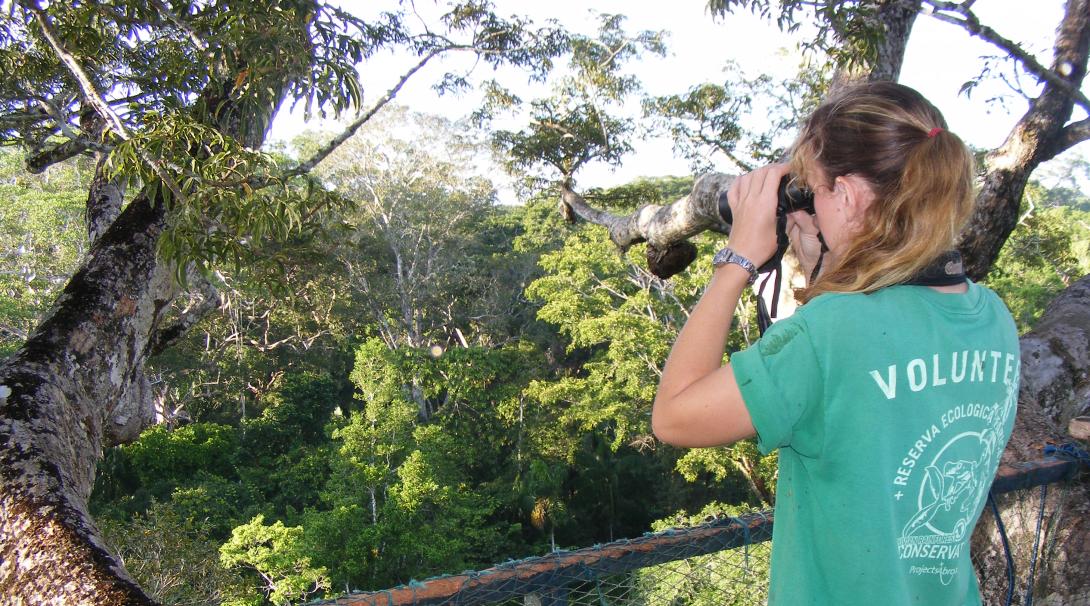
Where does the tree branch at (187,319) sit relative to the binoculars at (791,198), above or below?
above

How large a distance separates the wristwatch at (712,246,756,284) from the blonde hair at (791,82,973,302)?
0.19 feet

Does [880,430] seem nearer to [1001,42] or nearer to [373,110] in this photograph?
[1001,42]

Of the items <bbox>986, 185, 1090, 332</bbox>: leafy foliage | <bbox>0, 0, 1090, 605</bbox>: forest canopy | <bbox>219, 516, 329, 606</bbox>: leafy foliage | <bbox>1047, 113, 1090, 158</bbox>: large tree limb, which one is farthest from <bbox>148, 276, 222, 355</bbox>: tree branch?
<bbox>986, 185, 1090, 332</bbox>: leafy foliage

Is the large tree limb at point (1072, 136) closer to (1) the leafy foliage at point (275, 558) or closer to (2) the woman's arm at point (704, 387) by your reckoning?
(2) the woman's arm at point (704, 387)

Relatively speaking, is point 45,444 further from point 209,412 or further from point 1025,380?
point 209,412

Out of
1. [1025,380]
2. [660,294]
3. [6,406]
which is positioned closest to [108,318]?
[6,406]

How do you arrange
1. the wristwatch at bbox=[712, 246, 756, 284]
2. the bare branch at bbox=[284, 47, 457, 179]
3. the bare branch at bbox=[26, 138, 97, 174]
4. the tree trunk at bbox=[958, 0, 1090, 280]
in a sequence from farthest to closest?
the bare branch at bbox=[284, 47, 457, 179] < the bare branch at bbox=[26, 138, 97, 174] < the tree trunk at bbox=[958, 0, 1090, 280] < the wristwatch at bbox=[712, 246, 756, 284]

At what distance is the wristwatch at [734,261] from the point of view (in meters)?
0.81

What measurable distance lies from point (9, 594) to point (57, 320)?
1115mm

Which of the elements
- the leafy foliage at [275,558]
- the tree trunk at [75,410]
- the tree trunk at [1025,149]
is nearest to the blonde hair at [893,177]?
the tree trunk at [75,410]

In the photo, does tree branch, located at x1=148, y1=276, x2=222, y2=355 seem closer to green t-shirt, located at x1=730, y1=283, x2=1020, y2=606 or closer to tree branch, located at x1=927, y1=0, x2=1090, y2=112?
green t-shirt, located at x1=730, y1=283, x2=1020, y2=606

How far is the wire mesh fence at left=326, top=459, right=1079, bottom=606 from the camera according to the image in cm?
103

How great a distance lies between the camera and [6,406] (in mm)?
1723

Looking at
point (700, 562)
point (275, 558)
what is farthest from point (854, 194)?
point (275, 558)
